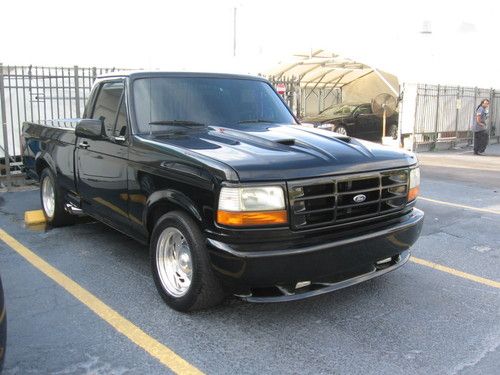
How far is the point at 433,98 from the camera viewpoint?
17344 mm

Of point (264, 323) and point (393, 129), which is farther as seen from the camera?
point (393, 129)

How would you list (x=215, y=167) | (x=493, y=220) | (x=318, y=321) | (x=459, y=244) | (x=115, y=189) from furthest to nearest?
(x=493, y=220) < (x=459, y=244) < (x=115, y=189) < (x=318, y=321) < (x=215, y=167)

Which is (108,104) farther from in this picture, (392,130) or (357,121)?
(392,130)

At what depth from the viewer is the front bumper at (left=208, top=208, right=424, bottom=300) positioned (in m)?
3.38

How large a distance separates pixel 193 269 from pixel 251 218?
0.61 metres

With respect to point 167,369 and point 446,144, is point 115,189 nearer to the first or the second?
point 167,369

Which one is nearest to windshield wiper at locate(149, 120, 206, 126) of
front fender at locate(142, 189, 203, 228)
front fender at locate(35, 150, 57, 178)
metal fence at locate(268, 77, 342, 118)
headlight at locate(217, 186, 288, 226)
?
front fender at locate(142, 189, 203, 228)

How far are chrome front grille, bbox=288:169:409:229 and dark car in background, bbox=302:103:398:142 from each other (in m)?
14.6

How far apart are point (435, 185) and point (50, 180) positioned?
6845 mm

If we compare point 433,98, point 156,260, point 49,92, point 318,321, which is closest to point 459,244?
point 318,321

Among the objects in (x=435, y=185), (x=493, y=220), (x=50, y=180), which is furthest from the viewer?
(x=435, y=185)

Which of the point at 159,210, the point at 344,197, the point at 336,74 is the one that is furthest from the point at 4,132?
the point at 336,74

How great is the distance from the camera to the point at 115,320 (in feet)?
12.8

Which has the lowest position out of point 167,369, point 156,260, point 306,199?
point 167,369
